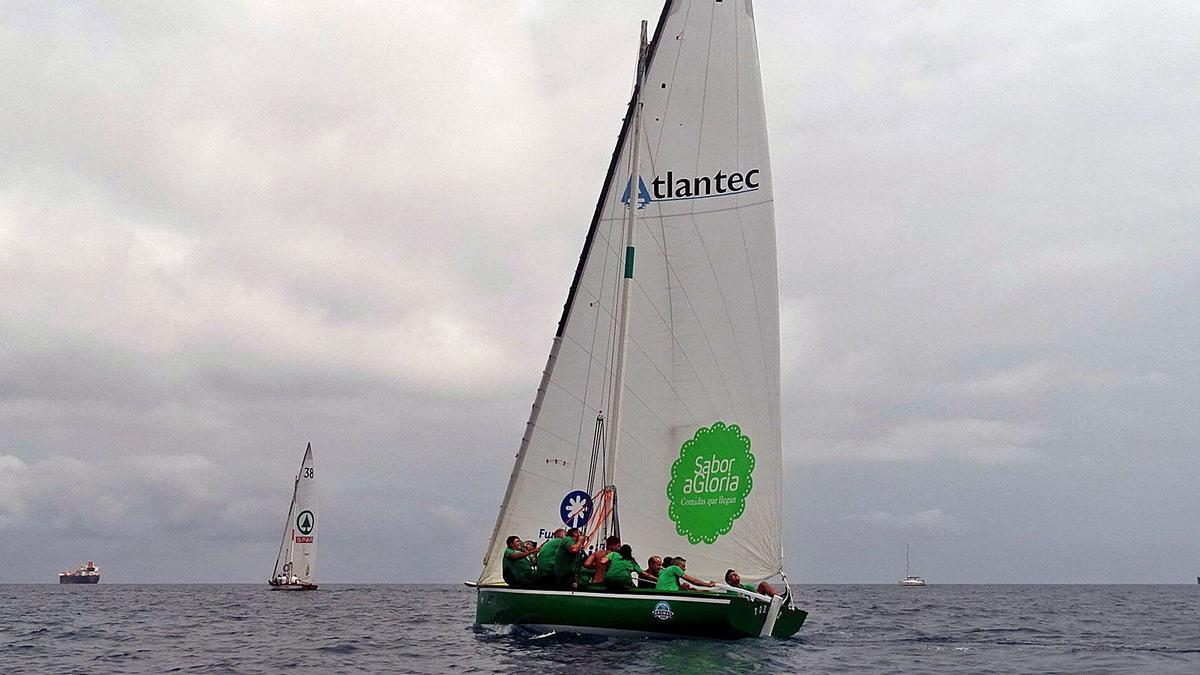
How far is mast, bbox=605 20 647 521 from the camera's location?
2431cm

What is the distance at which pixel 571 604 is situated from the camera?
21.6 meters

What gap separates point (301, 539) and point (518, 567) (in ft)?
199

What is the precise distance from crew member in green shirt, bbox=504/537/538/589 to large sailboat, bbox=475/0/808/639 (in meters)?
0.62

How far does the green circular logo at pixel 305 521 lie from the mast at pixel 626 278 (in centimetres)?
5875

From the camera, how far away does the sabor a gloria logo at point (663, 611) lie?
20641 millimetres

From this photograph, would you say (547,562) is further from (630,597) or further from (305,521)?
(305,521)

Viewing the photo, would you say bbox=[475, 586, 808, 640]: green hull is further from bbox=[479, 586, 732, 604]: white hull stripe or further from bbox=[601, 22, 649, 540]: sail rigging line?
bbox=[601, 22, 649, 540]: sail rigging line

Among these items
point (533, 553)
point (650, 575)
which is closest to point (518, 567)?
point (533, 553)

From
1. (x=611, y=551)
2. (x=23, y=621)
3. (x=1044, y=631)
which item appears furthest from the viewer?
(x=23, y=621)

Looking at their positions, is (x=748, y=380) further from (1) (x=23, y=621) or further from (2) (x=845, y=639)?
(1) (x=23, y=621)

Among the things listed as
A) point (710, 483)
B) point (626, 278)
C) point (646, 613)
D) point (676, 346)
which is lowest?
point (646, 613)

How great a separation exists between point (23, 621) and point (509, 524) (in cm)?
2359

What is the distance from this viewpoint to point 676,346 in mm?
25219

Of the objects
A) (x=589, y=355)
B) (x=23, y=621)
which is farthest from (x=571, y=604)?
(x=23, y=621)
